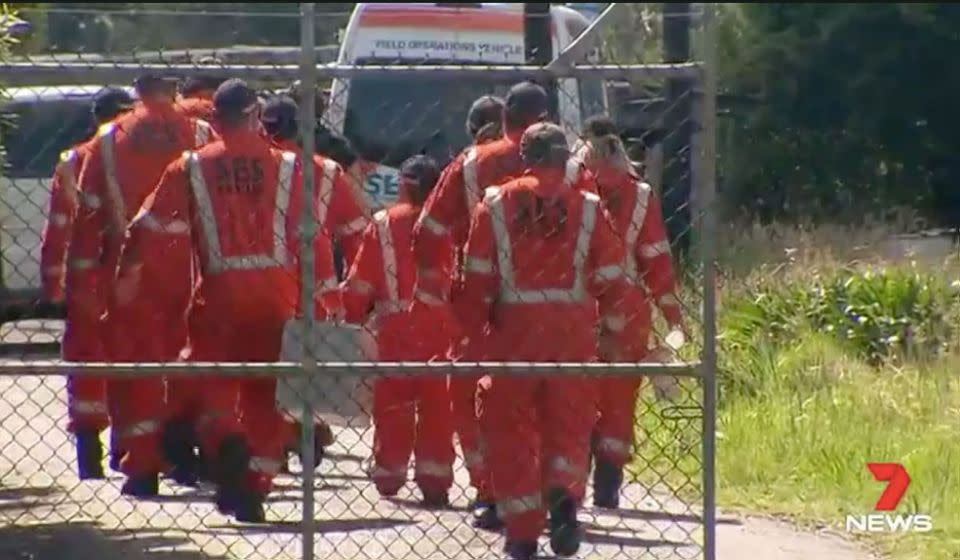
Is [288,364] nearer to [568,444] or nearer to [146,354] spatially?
[568,444]

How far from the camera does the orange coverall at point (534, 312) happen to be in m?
7.70

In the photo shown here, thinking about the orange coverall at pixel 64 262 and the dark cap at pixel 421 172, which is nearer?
the orange coverall at pixel 64 262

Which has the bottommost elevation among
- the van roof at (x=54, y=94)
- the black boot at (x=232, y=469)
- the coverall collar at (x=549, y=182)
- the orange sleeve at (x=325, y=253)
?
the black boot at (x=232, y=469)

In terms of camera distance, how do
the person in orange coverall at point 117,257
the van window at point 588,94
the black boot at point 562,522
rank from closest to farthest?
the black boot at point 562,522 < the person in orange coverall at point 117,257 < the van window at point 588,94

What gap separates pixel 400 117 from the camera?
1398cm

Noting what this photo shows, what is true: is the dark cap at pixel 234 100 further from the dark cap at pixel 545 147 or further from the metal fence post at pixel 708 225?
the metal fence post at pixel 708 225

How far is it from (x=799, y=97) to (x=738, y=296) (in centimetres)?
838

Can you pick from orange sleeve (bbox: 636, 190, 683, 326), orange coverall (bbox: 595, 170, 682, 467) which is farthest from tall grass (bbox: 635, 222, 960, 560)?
orange sleeve (bbox: 636, 190, 683, 326)

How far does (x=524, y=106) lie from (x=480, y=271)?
1.09 metres

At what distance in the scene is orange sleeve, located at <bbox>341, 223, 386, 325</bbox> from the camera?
9.53 metres

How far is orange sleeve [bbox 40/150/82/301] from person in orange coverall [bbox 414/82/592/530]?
1.54m

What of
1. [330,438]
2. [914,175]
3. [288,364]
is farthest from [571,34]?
[288,364]

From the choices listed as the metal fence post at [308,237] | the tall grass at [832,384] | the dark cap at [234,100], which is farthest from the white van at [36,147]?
the metal fence post at [308,237]

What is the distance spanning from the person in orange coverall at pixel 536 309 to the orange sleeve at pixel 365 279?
5.74 feet
